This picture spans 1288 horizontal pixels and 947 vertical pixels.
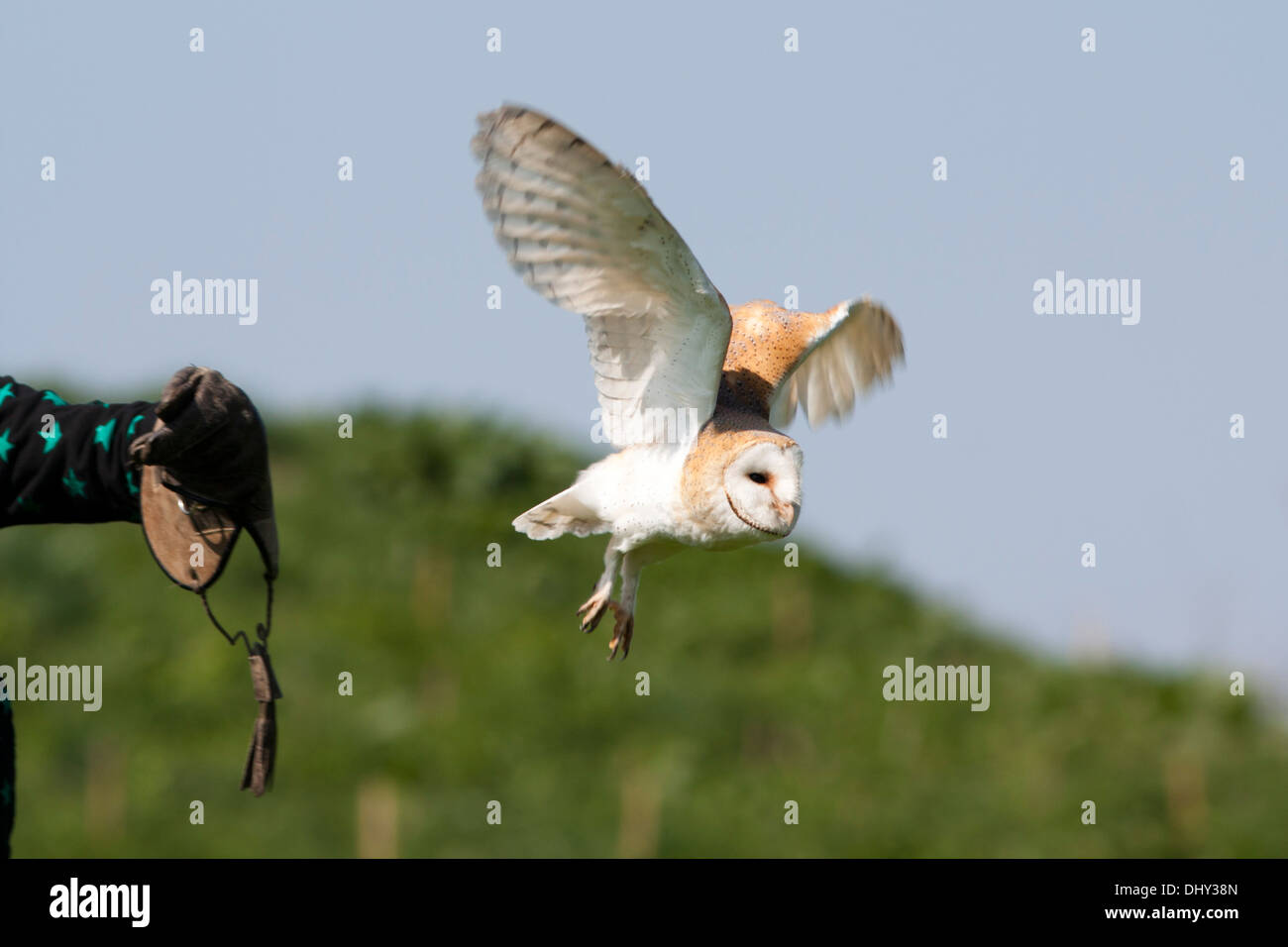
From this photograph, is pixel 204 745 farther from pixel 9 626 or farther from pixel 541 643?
pixel 541 643

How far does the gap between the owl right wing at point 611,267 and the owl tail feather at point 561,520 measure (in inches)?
3.7

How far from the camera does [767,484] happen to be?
5.44 ft

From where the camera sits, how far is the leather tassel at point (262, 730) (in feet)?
5.31

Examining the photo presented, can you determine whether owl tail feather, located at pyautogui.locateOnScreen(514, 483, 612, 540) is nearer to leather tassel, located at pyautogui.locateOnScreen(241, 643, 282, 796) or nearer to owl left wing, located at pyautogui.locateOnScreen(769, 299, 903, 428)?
leather tassel, located at pyautogui.locateOnScreen(241, 643, 282, 796)

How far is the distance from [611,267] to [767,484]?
296 millimetres

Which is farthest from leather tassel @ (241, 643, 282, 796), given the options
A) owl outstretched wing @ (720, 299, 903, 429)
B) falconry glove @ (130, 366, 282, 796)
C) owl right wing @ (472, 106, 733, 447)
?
owl outstretched wing @ (720, 299, 903, 429)

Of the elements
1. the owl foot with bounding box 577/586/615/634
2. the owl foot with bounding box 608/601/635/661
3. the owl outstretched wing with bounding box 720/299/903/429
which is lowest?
the owl foot with bounding box 608/601/635/661

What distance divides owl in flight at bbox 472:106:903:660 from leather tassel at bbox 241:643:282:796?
14.2 inches

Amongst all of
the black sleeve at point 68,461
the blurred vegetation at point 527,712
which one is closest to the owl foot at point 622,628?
the black sleeve at point 68,461

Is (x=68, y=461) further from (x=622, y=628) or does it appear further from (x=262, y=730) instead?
(x=622, y=628)

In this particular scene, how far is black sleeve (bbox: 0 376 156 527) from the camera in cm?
162

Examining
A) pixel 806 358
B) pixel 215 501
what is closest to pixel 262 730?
pixel 215 501
